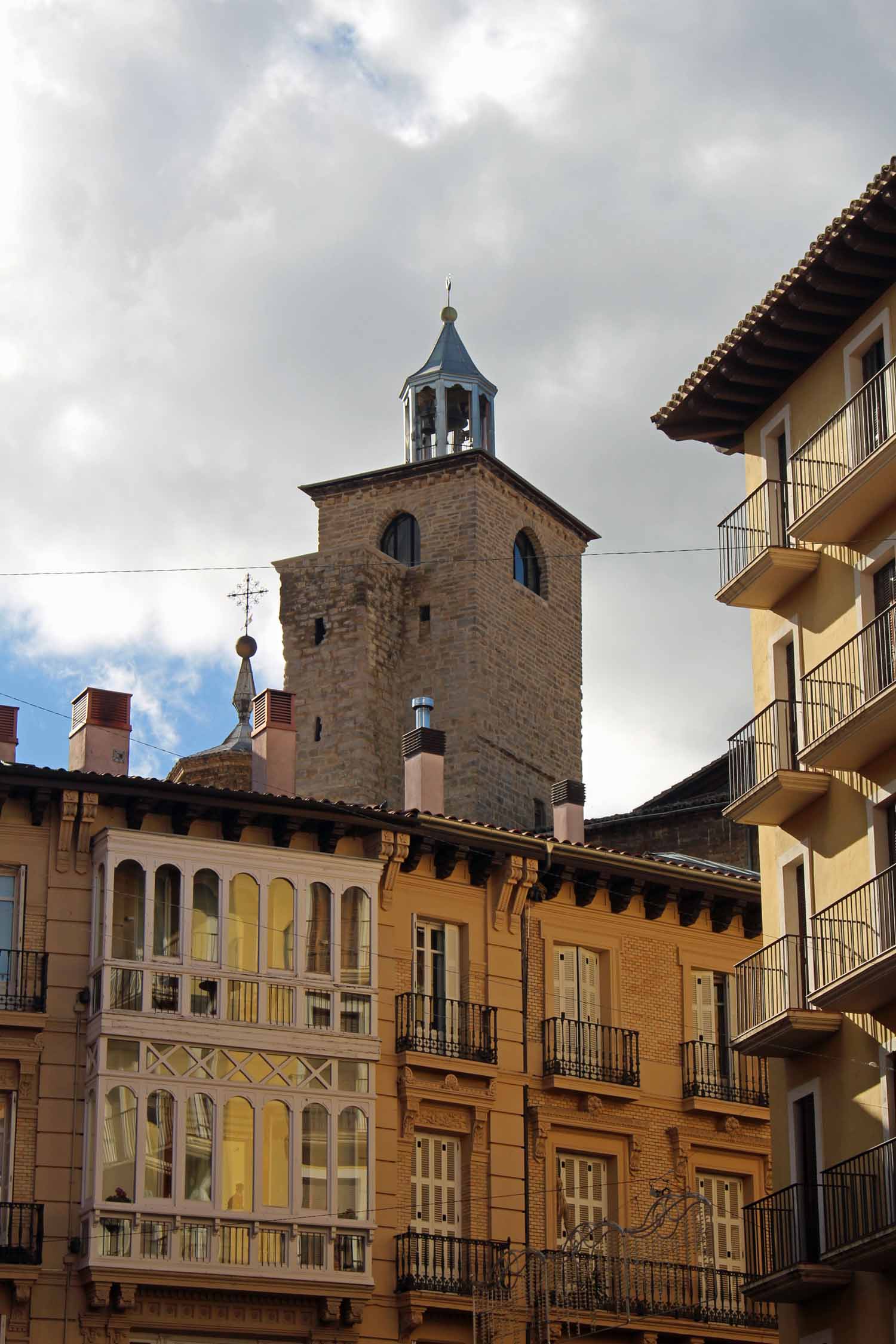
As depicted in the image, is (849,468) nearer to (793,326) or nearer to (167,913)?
(793,326)

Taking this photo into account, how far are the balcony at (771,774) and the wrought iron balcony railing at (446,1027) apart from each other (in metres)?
7.53

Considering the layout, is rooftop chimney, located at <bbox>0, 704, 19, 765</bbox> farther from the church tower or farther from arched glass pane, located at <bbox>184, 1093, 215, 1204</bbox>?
the church tower

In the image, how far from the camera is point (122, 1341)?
32.1 meters

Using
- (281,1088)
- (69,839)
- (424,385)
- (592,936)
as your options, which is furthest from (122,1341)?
(424,385)

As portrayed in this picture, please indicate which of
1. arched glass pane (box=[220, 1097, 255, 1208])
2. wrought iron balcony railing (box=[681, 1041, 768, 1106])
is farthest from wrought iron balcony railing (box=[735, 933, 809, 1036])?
wrought iron balcony railing (box=[681, 1041, 768, 1106])

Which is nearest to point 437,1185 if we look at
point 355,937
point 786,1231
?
point 355,937

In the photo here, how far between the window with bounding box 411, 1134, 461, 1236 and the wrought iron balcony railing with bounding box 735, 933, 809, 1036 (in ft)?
25.5

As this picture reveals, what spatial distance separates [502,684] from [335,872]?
114 ft

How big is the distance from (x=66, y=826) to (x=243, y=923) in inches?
111

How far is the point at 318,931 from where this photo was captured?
116 feet

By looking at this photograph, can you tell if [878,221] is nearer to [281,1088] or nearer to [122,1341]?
[281,1088]

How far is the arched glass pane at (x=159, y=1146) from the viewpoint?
1293 inches

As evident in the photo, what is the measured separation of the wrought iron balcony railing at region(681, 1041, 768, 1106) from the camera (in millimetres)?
38062

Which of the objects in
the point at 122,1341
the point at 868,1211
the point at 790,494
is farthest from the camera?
the point at 122,1341
